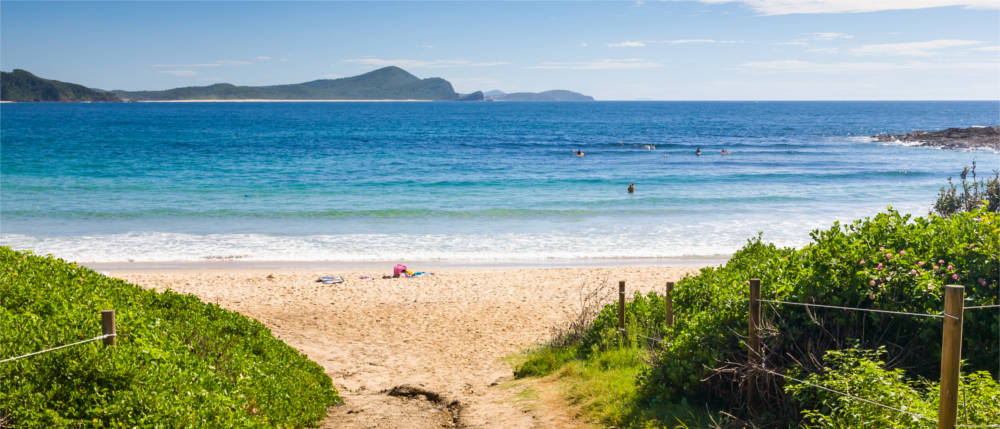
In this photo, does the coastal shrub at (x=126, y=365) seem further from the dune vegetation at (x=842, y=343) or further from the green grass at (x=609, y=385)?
the dune vegetation at (x=842, y=343)

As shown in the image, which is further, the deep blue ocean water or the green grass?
the deep blue ocean water

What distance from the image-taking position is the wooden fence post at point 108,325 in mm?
5074

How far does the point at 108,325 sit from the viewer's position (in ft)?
16.8

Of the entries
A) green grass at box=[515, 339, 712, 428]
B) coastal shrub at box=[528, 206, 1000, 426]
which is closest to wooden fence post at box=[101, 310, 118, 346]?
green grass at box=[515, 339, 712, 428]

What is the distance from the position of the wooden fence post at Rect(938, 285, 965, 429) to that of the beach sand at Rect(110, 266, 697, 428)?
3.51 m

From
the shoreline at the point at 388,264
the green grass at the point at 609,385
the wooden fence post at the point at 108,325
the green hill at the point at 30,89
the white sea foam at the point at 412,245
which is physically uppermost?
the green hill at the point at 30,89

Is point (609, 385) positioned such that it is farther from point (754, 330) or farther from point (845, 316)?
point (845, 316)

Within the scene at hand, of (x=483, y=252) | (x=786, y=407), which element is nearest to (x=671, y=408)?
(x=786, y=407)

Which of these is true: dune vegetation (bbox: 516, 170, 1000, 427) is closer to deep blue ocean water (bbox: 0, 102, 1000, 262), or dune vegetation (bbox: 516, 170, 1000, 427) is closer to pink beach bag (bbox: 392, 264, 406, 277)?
pink beach bag (bbox: 392, 264, 406, 277)

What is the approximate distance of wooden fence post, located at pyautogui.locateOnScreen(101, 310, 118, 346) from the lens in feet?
16.6

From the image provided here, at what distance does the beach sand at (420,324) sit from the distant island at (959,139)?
48.1 metres

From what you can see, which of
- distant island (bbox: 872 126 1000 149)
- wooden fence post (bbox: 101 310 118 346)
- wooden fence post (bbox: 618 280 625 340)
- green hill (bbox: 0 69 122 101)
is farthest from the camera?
green hill (bbox: 0 69 122 101)

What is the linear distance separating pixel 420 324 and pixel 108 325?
8453 millimetres

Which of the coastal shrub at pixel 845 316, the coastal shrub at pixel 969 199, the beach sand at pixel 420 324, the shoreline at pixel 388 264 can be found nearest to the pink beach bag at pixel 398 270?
the beach sand at pixel 420 324
